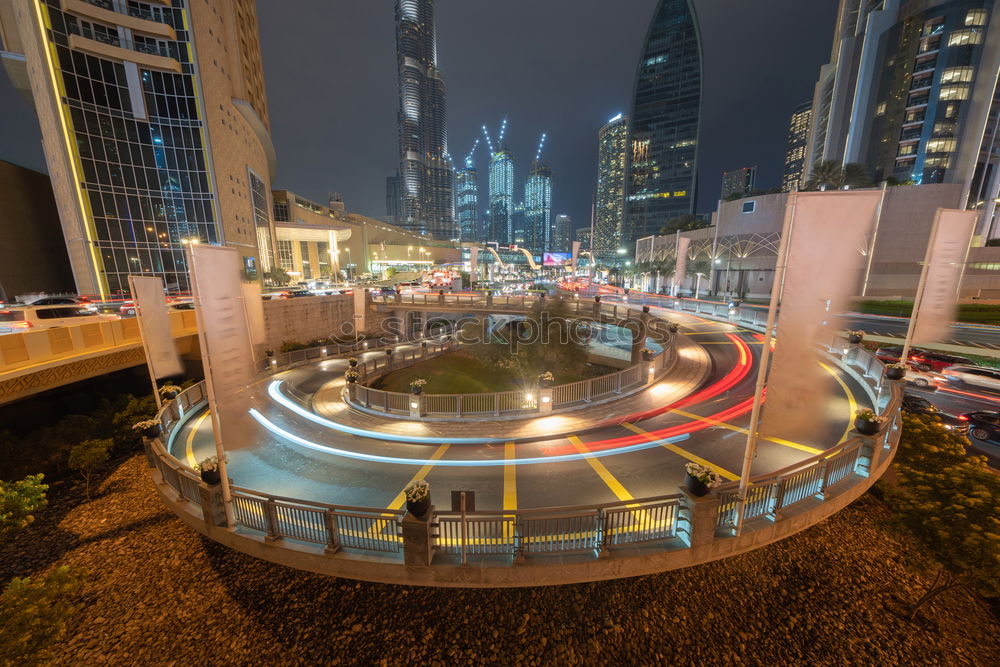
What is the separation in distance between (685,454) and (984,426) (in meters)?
13.1

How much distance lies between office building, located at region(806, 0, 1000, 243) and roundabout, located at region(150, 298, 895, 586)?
71093mm

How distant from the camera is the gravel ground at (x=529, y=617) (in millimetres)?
7059

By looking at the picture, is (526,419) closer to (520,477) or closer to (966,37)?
(520,477)

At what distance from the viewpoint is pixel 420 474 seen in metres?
10.6

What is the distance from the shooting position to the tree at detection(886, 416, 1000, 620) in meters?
6.77

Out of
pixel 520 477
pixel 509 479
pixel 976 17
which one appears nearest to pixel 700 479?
pixel 520 477

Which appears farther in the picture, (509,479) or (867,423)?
(509,479)

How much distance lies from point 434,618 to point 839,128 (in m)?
111

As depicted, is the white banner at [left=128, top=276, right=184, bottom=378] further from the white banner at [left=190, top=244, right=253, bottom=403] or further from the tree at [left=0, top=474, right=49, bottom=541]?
the white banner at [left=190, top=244, right=253, bottom=403]

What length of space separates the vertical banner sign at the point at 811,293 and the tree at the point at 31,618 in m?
13.1

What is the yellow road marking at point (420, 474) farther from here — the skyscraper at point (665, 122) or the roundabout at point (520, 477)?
the skyscraper at point (665, 122)

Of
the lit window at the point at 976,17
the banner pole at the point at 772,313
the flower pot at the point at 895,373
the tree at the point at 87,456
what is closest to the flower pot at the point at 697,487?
the banner pole at the point at 772,313

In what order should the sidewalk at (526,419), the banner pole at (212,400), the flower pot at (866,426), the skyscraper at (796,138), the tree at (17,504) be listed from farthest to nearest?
the skyscraper at (796,138) → the sidewalk at (526,419) → the flower pot at (866,426) → the tree at (17,504) → the banner pole at (212,400)

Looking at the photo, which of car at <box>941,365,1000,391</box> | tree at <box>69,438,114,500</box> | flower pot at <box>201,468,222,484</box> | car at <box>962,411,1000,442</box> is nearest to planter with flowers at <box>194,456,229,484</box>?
flower pot at <box>201,468,222,484</box>
